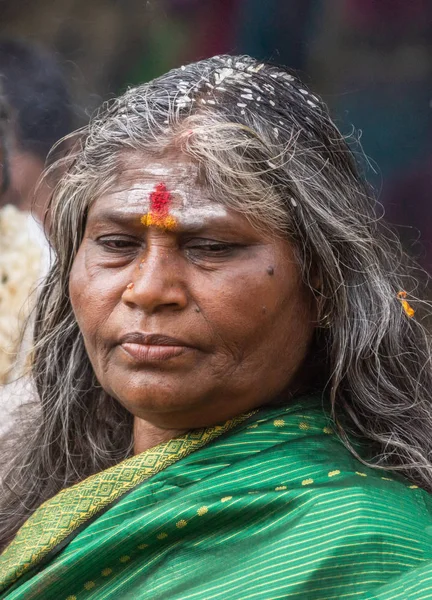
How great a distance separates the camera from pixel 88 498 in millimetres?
2414

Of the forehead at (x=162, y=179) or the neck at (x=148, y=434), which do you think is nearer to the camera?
the forehead at (x=162, y=179)

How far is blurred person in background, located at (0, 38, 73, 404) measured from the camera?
4.64 metres

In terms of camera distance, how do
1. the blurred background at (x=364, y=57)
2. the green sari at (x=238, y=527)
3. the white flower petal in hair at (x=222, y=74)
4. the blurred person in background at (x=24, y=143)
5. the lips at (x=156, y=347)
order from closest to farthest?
the green sari at (x=238, y=527) < the lips at (x=156, y=347) < the white flower petal in hair at (x=222, y=74) < the blurred background at (x=364, y=57) < the blurred person in background at (x=24, y=143)

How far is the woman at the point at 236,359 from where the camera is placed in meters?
2.19

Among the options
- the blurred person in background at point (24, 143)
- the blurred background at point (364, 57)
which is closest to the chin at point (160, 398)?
the blurred background at point (364, 57)

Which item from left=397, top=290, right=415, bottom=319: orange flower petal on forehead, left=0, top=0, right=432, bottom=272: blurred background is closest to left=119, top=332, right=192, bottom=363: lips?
left=397, top=290, right=415, bottom=319: orange flower petal on forehead

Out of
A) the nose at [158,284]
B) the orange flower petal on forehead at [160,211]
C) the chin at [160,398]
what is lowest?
the chin at [160,398]

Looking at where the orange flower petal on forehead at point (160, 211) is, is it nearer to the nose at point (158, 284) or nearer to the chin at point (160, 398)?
the nose at point (158, 284)

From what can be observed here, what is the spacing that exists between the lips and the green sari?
0.26 metres

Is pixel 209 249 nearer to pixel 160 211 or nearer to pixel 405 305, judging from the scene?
pixel 160 211

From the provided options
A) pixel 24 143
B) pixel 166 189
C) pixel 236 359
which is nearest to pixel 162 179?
pixel 166 189

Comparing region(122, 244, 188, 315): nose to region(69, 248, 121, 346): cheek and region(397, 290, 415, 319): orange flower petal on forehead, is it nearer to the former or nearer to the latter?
region(69, 248, 121, 346): cheek

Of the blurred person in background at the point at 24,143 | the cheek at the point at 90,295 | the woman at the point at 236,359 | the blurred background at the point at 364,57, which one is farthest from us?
the blurred person in background at the point at 24,143

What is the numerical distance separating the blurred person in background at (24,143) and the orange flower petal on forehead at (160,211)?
2322 millimetres
